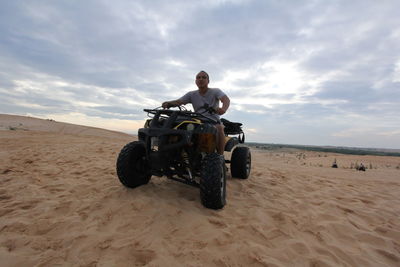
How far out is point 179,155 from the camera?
9.93ft

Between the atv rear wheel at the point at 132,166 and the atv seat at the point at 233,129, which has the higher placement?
the atv seat at the point at 233,129

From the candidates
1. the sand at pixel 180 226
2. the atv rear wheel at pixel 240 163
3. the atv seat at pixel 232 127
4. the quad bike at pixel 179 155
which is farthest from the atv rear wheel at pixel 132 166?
the atv rear wheel at pixel 240 163

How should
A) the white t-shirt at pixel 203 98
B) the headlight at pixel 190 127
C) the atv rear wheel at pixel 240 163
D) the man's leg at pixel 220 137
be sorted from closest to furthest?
the headlight at pixel 190 127 → the man's leg at pixel 220 137 → the white t-shirt at pixel 203 98 → the atv rear wheel at pixel 240 163

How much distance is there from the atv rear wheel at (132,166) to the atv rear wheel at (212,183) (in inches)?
47.9

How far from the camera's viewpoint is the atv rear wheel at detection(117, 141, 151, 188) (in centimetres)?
Answer: 323

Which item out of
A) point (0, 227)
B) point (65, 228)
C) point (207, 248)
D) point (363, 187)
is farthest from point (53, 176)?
point (363, 187)

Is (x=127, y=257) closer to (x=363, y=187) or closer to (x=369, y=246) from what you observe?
(x=369, y=246)

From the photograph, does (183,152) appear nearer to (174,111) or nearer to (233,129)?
(174,111)

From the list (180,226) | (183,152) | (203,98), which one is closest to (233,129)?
(203,98)

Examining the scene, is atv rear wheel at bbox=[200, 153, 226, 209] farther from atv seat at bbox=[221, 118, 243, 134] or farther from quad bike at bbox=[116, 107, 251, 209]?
atv seat at bbox=[221, 118, 243, 134]

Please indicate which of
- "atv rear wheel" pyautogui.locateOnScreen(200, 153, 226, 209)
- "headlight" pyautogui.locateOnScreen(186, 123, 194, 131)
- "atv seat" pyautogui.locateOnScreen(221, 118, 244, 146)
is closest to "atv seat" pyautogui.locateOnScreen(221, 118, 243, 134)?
"atv seat" pyautogui.locateOnScreen(221, 118, 244, 146)

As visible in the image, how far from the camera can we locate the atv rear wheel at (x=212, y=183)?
8.57 feet

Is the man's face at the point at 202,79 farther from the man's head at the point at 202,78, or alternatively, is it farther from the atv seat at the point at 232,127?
the atv seat at the point at 232,127

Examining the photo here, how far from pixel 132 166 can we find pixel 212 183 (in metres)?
1.38
